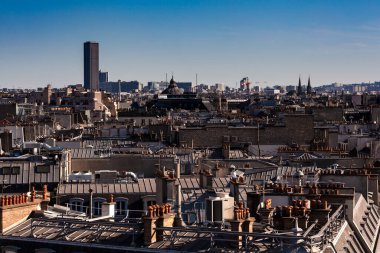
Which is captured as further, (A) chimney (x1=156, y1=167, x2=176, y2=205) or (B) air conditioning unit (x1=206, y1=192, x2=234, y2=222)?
(A) chimney (x1=156, y1=167, x2=176, y2=205)

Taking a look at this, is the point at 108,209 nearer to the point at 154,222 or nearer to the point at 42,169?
the point at 154,222

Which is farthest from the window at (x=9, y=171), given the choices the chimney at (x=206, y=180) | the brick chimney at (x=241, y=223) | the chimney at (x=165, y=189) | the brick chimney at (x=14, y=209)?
the brick chimney at (x=241, y=223)

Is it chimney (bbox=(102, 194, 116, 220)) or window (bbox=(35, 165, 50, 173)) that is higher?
window (bbox=(35, 165, 50, 173))

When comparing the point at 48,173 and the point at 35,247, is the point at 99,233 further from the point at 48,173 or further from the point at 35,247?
the point at 48,173

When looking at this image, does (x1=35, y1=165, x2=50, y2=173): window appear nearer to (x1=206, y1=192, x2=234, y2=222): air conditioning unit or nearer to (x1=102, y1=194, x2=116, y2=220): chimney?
(x1=102, y1=194, x2=116, y2=220): chimney

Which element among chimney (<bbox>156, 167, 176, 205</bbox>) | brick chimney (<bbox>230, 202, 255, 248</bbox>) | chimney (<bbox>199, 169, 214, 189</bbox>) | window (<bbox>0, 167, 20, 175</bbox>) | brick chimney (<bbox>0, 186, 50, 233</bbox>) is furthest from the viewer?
window (<bbox>0, 167, 20, 175</bbox>)

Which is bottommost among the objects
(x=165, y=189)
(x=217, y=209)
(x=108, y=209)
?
(x=108, y=209)

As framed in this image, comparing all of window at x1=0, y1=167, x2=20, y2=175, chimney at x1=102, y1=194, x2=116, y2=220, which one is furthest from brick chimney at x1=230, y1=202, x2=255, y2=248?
window at x1=0, y1=167, x2=20, y2=175

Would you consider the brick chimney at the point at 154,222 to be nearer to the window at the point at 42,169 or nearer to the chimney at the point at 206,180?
the chimney at the point at 206,180

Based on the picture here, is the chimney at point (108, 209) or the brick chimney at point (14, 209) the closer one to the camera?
the brick chimney at point (14, 209)

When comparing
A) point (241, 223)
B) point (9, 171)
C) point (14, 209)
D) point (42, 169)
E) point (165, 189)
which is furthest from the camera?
point (42, 169)

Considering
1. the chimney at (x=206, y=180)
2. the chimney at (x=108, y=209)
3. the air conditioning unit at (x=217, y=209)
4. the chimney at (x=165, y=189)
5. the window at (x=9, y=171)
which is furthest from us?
the window at (x=9, y=171)

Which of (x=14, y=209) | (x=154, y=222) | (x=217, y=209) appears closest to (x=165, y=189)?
(x=217, y=209)
